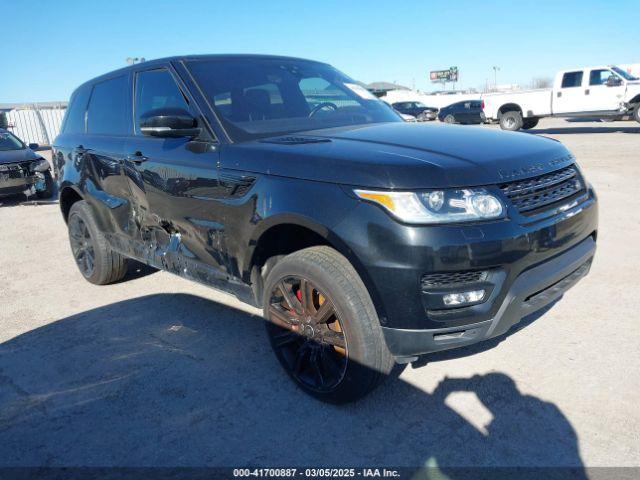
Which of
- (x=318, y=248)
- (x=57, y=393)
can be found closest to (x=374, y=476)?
(x=318, y=248)

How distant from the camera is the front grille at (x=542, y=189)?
2406mm

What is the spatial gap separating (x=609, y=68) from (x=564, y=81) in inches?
57.0

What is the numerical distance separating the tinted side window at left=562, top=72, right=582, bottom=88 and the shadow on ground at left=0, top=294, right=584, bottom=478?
60.4ft

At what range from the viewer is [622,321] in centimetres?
349

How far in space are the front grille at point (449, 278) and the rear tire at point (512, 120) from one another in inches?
757

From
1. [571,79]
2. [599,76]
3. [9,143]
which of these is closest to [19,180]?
[9,143]

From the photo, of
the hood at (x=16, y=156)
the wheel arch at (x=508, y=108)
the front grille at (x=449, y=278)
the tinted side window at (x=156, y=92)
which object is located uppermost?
the tinted side window at (x=156, y=92)

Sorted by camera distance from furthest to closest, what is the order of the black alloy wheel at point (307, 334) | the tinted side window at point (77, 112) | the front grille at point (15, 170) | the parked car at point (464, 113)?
the parked car at point (464, 113) < the front grille at point (15, 170) < the tinted side window at point (77, 112) < the black alloy wheel at point (307, 334)

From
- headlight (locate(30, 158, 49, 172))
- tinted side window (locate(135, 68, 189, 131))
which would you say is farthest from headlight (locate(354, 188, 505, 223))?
headlight (locate(30, 158, 49, 172))

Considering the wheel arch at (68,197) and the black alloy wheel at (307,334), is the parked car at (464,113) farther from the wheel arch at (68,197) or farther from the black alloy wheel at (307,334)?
the black alloy wheel at (307,334)

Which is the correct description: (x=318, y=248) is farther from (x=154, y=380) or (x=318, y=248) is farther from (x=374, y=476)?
(x=154, y=380)

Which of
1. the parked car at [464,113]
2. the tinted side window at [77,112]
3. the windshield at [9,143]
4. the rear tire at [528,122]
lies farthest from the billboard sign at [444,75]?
the tinted side window at [77,112]

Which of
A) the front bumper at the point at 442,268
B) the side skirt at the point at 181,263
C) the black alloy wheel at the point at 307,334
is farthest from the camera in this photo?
the side skirt at the point at 181,263

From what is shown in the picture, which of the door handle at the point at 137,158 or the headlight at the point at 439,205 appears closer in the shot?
the headlight at the point at 439,205
